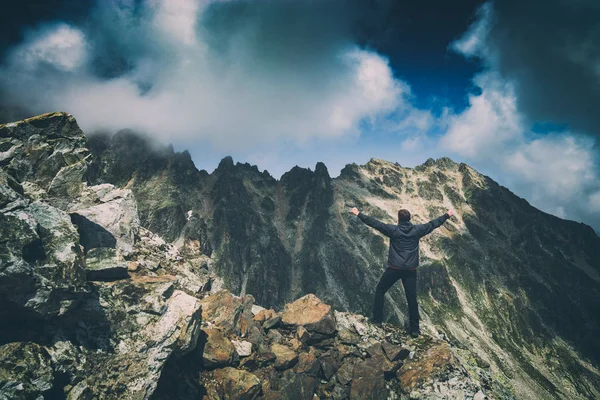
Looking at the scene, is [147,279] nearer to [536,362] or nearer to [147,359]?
[147,359]

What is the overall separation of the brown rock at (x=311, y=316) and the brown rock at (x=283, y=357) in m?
2.07

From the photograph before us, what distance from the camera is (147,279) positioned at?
13992 millimetres

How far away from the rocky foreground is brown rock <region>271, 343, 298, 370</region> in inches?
4.4

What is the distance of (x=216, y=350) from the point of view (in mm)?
13328

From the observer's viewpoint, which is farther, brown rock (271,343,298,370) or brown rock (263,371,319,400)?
brown rock (271,343,298,370)

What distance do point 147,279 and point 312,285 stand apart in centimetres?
14450

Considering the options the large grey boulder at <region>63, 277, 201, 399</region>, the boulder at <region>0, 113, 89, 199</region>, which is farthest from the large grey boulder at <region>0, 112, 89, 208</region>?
the large grey boulder at <region>63, 277, 201, 399</region>

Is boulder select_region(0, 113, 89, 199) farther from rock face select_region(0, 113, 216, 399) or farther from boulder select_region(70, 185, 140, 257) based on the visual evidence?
boulder select_region(70, 185, 140, 257)

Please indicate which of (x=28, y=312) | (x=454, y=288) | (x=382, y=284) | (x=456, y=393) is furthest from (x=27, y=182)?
(x=454, y=288)

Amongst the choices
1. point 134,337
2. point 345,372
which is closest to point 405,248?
point 345,372

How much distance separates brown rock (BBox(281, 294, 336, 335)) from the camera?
53.0ft

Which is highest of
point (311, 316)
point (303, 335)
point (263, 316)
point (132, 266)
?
point (132, 266)

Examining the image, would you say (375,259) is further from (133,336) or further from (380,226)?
(133,336)

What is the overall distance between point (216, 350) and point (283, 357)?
3.55 metres
